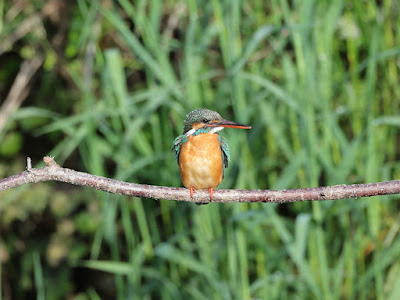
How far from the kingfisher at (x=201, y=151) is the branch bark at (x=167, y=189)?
0.36 m

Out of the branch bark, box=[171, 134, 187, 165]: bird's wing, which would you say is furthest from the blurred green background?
the branch bark

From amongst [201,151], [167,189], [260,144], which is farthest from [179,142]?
[260,144]

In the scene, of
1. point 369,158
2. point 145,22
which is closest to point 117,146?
point 145,22

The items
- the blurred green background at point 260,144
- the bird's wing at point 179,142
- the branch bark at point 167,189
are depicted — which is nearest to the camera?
the branch bark at point 167,189

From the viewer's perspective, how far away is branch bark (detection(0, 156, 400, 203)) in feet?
4.00

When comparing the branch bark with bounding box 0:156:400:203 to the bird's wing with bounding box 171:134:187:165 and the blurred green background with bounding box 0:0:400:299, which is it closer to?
the bird's wing with bounding box 171:134:187:165

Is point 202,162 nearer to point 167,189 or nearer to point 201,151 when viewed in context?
point 201,151

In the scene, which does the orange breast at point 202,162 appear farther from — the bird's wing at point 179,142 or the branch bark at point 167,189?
the branch bark at point 167,189

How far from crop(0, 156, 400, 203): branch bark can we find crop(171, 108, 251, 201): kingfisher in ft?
1.17

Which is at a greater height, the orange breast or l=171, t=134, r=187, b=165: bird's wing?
l=171, t=134, r=187, b=165: bird's wing

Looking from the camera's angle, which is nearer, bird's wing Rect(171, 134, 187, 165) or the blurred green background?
bird's wing Rect(171, 134, 187, 165)

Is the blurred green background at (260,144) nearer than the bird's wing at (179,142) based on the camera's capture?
No

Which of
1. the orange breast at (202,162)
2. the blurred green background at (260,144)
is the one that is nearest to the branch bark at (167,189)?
the orange breast at (202,162)

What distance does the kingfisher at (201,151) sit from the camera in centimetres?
165
